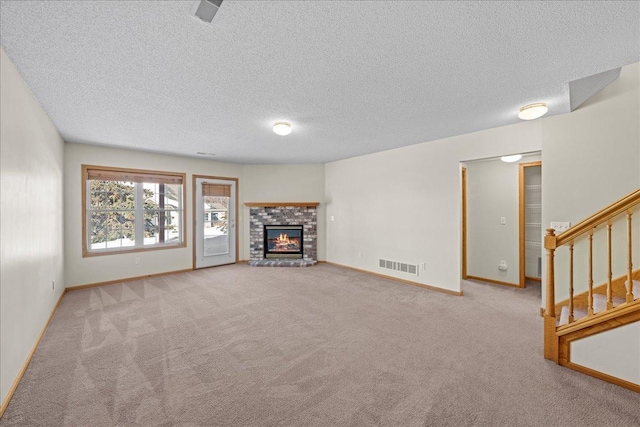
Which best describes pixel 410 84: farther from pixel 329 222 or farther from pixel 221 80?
pixel 329 222

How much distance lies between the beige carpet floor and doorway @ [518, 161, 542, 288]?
4.20ft

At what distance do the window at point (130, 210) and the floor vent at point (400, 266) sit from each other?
4.17m

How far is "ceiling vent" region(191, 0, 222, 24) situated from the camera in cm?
142

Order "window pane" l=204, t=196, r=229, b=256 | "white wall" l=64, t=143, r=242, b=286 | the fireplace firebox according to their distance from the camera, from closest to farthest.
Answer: "white wall" l=64, t=143, r=242, b=286, "window pane" l=204, t=196, r=229, b=256, the fireplace firebox

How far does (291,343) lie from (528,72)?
319 centimetres

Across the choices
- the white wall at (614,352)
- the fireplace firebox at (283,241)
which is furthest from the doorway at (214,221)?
the white wall at (614,352)

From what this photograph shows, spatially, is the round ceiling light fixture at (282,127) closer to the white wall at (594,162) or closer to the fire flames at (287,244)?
the white wall at (594,162)

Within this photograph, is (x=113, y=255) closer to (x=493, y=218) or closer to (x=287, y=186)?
(x=287, y=186)

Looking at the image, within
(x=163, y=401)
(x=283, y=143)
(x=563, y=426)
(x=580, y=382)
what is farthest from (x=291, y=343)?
(x=283, y=143)

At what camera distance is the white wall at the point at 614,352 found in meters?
1.98

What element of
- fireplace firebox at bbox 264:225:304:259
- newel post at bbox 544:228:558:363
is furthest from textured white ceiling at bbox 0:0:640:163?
fireplace firebox at bbox 264:225:304:259

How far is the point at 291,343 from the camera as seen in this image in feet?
8.72

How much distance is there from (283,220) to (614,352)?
223 inches

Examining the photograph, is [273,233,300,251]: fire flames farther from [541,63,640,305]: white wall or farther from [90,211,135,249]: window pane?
[541,63,640,305]: white wall
